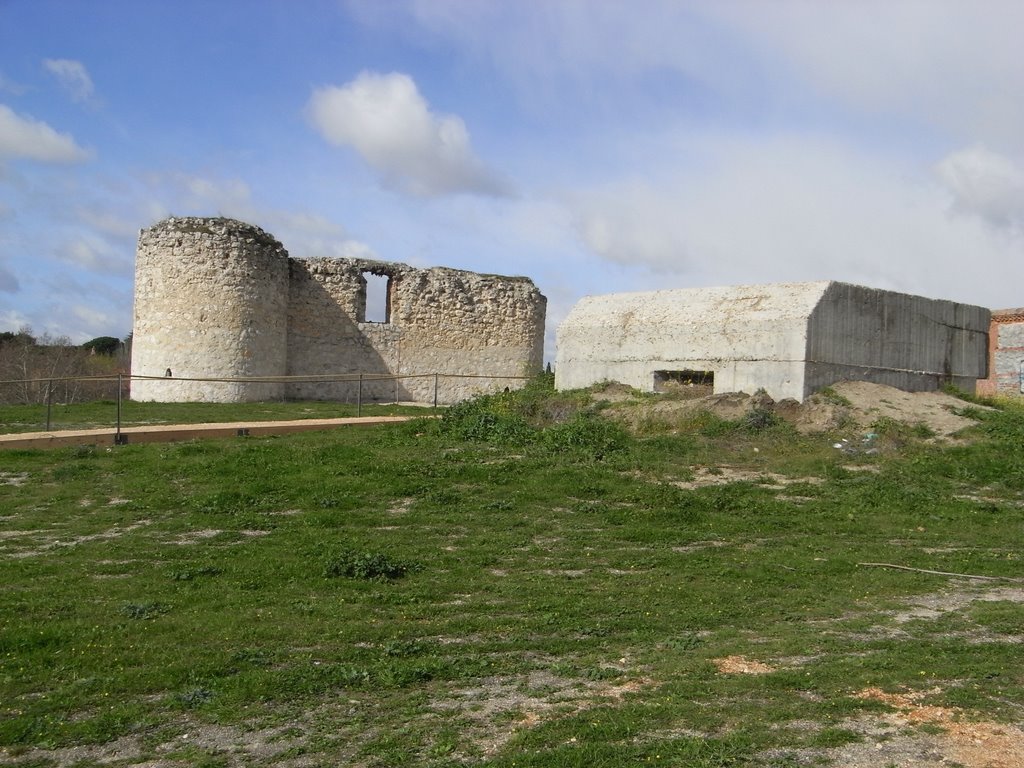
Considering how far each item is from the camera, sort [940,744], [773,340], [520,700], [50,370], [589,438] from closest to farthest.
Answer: [940,744] → [520,700] → [589,438] → [773,340] → [50,370]

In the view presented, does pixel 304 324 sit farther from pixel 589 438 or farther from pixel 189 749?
pixel 189 749

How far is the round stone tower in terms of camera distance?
2208 cm

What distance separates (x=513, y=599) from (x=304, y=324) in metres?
19.5

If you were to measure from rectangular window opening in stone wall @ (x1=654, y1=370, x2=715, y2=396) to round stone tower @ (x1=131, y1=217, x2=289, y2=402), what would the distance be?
1154 centimetres

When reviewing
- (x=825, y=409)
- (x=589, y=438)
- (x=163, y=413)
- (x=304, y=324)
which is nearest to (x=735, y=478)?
(x=589, y=438)

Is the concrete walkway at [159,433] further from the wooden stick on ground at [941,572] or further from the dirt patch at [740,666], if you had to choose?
the dirt patch at [740,666]

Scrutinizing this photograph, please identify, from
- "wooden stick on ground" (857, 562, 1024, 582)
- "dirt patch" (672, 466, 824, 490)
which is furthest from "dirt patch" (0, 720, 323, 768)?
"dirt patch" (672, 466, 824, 490)

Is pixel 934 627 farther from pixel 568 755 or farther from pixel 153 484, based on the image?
pixel 153 484

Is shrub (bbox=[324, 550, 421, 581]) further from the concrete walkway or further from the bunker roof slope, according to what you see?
the bunker roof slope

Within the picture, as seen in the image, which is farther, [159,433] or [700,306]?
[700,306]

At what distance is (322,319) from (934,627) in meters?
21.1

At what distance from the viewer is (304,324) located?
2511 cm

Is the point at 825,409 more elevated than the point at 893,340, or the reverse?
the point at 893,340

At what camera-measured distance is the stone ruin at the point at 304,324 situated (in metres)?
22.1
